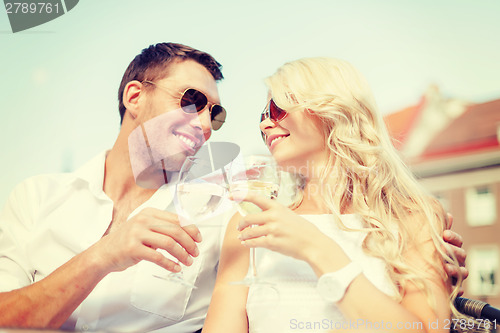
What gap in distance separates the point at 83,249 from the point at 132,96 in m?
0.44

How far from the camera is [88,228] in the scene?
1083 millimetres

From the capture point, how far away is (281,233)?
2.54 ft

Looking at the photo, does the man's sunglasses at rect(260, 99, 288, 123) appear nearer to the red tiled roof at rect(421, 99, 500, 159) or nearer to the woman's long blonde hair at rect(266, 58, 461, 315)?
the woman's long blonde hair at rect(266, 58, 461, 315)

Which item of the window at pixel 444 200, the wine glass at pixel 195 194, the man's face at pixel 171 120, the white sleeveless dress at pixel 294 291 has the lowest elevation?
the white sleeveless dress at pixel 294 291

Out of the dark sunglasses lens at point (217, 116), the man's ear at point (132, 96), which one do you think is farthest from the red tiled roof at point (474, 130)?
the man's ear at point (132, 96)

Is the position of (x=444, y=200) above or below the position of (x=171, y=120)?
below

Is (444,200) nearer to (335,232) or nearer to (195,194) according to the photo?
(335,232)

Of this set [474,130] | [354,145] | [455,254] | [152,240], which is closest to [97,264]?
[152,240]

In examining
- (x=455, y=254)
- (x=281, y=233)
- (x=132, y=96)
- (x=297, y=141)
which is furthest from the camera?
(x=132, y=96)

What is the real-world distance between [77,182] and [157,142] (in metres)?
0.25

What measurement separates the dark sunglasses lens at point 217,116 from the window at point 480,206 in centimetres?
74

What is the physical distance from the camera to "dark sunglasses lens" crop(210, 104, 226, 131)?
3.42 feet

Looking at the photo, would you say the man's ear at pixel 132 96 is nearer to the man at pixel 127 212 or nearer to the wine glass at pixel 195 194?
the man at pixel 127 212

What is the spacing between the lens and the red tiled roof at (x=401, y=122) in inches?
41.0
